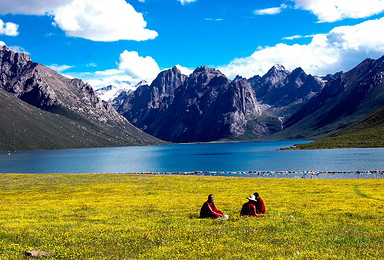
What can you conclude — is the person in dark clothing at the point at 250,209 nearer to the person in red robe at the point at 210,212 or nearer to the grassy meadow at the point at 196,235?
the grassy meadow at the point at 196,235

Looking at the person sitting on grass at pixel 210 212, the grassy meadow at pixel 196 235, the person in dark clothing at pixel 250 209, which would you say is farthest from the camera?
the person in dark clothing at pixel 250 209

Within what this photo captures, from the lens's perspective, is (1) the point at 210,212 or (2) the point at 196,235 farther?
(1) the point at 210,212

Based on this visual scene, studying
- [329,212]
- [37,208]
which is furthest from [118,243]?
[37,208]

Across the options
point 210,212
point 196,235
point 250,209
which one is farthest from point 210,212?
point 196,235

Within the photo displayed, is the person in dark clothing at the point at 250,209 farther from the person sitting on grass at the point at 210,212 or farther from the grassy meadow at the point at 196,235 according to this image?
the person sitting on grass at the point at 210,212

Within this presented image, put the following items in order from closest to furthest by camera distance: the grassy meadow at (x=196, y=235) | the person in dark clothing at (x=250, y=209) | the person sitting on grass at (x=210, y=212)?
the grassy meadow at (x=196, y=235), the person sitting on grass at (x=210, y=212), the person in dark clothing at (x=250, y=209)

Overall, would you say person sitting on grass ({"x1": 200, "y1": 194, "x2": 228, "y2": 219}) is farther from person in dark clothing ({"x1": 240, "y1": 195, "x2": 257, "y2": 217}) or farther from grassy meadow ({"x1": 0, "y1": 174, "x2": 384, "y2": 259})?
person in dark clothing ({"x1": 240, "y1": 195, "x2": 257, "y2": 217})

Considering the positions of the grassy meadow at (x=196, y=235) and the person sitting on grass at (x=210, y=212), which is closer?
the grassy meadow at (x=196, y=235)

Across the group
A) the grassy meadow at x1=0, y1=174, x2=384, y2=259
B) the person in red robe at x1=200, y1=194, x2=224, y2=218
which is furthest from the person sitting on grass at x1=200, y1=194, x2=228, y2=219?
the grassy meadow at x1=0, y1=174, x2=384, y2=259

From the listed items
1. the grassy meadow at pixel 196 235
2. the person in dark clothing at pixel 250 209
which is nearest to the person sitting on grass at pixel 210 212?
the grassy meadow at pixel 196 235

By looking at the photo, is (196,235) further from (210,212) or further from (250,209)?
(250,209)

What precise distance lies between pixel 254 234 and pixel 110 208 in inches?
809

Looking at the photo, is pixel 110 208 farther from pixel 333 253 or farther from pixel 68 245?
pixel 333 253

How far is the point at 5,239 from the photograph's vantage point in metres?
21.4
